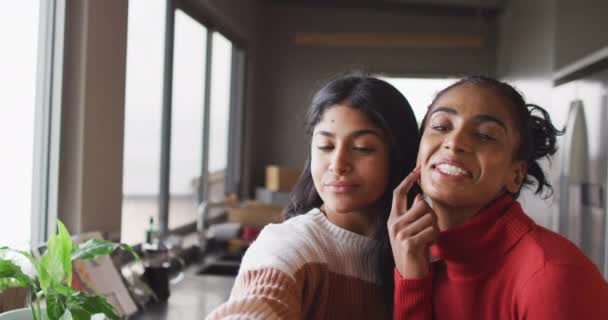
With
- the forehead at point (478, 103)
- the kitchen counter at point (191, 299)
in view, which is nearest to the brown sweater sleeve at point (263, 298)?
the forehead at point (478, 103)

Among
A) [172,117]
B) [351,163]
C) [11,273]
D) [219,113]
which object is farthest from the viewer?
[219,113]

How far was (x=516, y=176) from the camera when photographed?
0.97 m

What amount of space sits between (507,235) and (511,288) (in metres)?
0.09

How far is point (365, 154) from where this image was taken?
100cm

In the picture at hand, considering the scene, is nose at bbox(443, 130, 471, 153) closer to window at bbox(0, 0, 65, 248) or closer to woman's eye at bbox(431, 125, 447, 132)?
woman's eye at bbox(431, 125, 447, 132)

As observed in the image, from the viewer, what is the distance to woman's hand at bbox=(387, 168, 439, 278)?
89cm

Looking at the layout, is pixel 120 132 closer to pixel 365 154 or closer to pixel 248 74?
pixel 365 154

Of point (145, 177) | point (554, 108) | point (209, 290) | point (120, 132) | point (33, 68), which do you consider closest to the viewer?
point (33, 68)

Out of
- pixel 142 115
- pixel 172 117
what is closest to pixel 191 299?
pixel 142 115

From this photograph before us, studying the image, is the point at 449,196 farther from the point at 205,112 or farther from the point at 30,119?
the point at 205,112

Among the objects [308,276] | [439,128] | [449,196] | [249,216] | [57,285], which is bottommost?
[249,216]

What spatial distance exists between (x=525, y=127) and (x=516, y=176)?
0.08 metres

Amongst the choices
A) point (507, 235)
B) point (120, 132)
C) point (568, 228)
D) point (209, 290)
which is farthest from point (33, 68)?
point (568, 228)

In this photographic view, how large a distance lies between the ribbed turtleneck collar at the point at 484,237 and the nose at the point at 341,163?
0.62 ft
